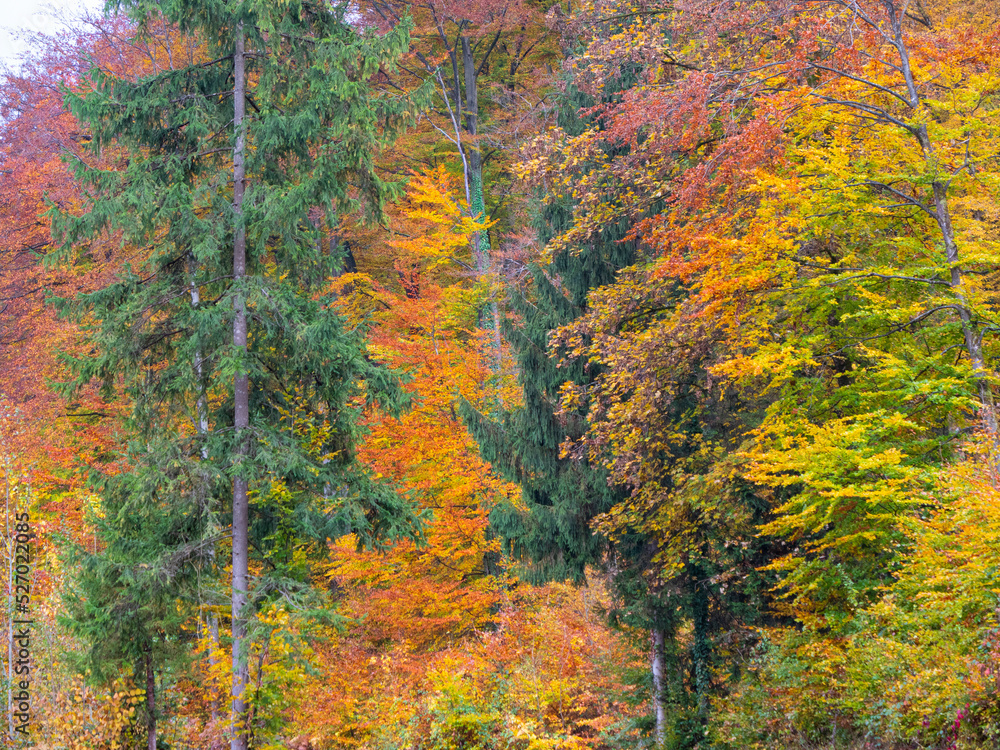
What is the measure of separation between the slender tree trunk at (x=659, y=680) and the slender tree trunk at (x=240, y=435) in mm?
6735

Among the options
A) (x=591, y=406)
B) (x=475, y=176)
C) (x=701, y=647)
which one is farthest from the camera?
(x=475, y=176)

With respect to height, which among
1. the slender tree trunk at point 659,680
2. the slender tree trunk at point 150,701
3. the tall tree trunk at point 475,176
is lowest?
the slender tree trunk at point 659,680

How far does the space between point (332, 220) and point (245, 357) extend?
2.28m

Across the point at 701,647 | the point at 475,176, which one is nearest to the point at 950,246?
the point at 701,647

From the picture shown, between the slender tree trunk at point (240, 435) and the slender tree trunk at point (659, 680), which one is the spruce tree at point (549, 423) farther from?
the slender tree trunk at point (240, 435)

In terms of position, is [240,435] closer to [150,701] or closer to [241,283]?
[241,283]

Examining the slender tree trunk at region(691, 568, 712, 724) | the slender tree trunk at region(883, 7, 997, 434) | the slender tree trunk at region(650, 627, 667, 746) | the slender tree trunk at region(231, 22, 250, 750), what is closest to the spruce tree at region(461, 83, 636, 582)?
the slender tree trunk at region(650, 627, 667, 746)

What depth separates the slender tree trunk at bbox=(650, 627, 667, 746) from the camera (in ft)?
44.0

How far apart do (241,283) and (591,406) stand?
507cm

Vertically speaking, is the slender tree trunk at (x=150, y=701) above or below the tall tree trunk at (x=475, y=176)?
below

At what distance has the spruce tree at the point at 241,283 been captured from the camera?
10.4 m

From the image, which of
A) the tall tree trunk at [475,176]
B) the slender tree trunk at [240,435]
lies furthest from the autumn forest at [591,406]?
the tall tree trunk at [475,176]

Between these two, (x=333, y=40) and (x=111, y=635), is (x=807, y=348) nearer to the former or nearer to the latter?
(x=333, y=40)

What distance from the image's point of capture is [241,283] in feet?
34.8
